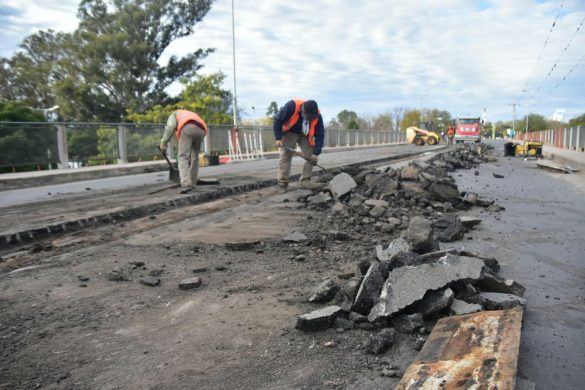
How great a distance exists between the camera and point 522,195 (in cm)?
923

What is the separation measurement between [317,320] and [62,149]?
15756 millimetres

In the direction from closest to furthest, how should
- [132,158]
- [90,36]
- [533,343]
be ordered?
[533,343], [132,158], [90,36]

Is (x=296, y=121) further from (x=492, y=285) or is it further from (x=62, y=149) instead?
(x=62, y=149)

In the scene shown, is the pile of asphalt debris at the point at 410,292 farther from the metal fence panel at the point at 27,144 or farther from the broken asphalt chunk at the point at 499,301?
the metal fence panel at the point at 27,144

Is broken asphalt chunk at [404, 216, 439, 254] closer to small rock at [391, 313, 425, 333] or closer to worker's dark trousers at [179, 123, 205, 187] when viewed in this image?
small rock at [391, 313, 425, 333]

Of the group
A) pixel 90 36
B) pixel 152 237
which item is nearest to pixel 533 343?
pixel 152 237

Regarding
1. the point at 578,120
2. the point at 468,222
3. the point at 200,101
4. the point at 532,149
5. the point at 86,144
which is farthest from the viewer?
the point at 578,120

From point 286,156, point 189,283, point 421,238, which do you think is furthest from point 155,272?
point 286,156

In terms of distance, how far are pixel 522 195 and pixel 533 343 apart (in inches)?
284

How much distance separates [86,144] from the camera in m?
17.1

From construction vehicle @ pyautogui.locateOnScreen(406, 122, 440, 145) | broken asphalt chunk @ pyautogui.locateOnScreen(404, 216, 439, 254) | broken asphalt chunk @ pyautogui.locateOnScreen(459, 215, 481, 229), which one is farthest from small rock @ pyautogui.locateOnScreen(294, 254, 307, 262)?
construction vehicle @ pyautogui.locateOnScreen(406, 122, 440, 145)

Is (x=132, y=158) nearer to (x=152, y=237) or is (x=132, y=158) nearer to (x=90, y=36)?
(x=152, y=237)

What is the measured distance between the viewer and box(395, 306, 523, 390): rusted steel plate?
84.0 inches

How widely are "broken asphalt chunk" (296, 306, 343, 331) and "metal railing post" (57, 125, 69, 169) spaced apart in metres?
15.5
